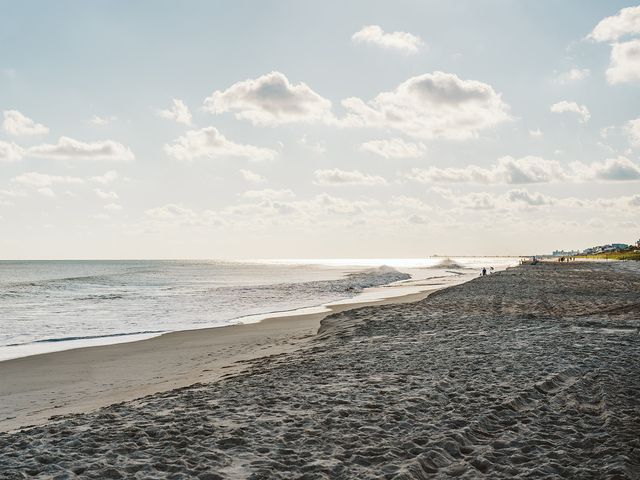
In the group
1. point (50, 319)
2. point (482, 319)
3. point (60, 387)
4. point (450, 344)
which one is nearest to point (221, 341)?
point (60, 387)

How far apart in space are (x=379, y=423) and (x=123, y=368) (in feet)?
29.7

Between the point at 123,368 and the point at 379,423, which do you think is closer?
the point at 379,423

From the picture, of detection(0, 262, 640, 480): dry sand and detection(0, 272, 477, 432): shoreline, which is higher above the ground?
detection(0, 262, 640, 480): dry sand

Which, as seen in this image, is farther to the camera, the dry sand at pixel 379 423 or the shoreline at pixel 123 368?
the shoreline at pixel 123 368

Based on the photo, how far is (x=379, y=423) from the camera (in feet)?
25.0

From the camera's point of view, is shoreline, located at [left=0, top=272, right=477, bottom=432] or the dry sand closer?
the dry sand

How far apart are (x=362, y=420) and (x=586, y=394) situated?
422 centimetres

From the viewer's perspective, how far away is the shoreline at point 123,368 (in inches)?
412

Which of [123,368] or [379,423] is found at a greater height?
[379,423]

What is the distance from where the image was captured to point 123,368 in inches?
555

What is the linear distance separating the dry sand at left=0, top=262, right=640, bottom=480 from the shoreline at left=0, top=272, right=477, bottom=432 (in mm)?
1397

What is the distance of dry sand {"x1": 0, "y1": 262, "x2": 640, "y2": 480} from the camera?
20.1 feet

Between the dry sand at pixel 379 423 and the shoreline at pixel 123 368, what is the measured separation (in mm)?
Result: 1397

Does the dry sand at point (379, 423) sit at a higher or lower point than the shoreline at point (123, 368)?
higher
